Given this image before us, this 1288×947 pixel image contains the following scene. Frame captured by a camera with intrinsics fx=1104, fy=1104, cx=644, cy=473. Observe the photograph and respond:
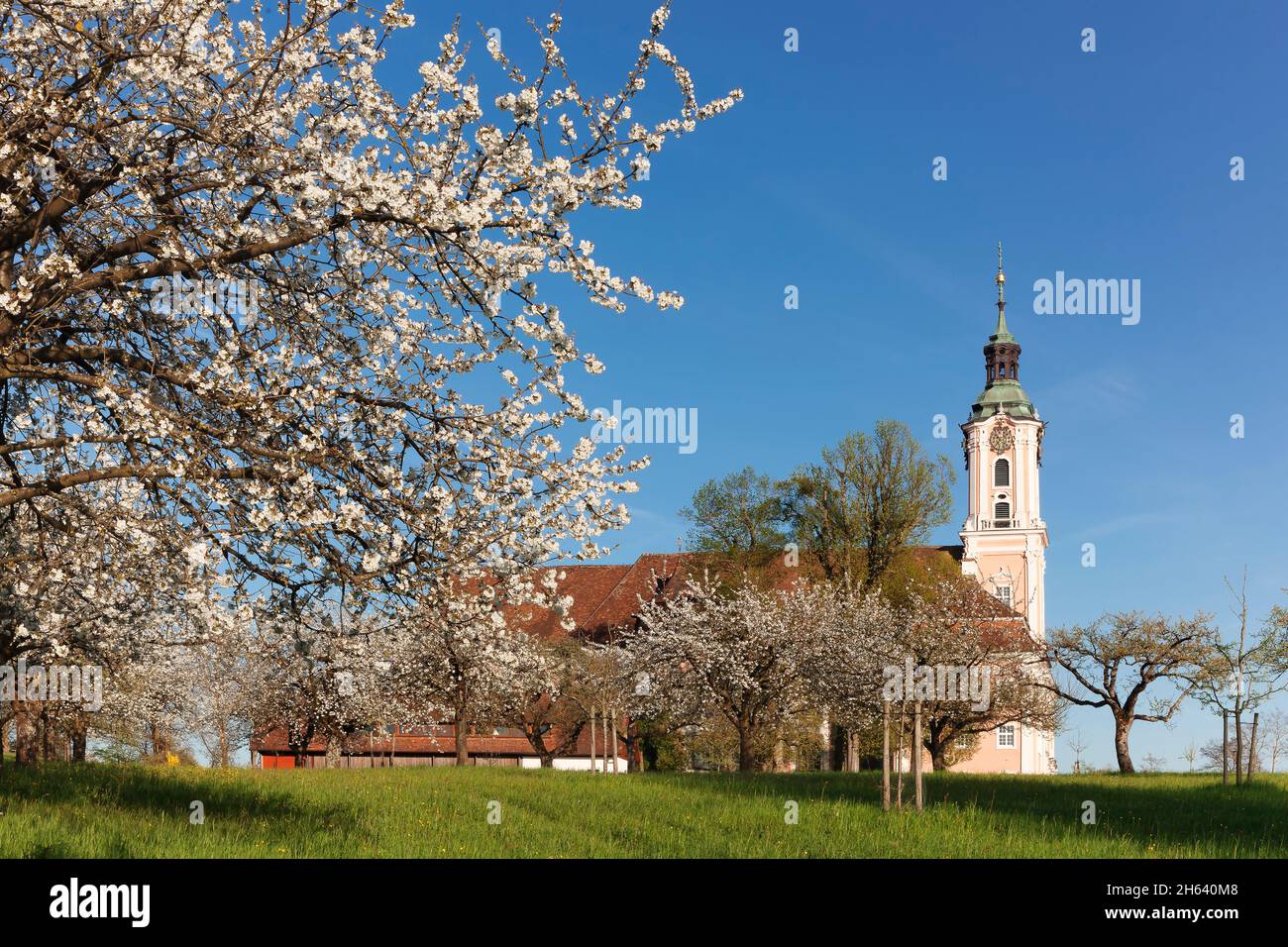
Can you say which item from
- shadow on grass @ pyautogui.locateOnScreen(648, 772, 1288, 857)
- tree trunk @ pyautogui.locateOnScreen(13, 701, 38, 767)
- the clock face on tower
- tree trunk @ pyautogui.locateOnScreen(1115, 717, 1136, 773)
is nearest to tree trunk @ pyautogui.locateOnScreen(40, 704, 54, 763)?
tree trunk @ pyautogui.locateOnScreen(13, 701, 38, 767)

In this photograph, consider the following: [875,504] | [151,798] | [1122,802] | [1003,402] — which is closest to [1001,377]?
[1003,402]

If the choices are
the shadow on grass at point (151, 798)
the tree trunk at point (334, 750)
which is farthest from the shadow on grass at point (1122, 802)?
the tree trunk at point (334, 750)

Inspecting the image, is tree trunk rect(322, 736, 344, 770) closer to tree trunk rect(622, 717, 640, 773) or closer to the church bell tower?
tree trunk rect(622, 717, 640, 773)

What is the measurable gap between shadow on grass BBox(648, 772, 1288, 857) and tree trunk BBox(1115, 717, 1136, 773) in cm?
1311

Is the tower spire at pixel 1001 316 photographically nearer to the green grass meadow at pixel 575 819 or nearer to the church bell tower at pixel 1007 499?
the church bell tower at pixel 1007 499

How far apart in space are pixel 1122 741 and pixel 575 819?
1328 inches

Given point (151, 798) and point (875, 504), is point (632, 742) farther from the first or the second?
point (151, 798)

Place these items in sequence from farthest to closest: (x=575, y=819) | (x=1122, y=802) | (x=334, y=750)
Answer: (x=334, y=750)
(x=1122, y=802)
(x=575, y=819)

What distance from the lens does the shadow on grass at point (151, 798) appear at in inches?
516

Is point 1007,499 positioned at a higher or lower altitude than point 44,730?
higher

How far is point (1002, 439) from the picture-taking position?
68688 millimetres

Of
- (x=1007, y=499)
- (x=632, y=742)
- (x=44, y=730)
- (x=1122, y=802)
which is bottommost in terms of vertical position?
(x=632, y=742)

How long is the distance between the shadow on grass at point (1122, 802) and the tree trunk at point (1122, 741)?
43.0ft
